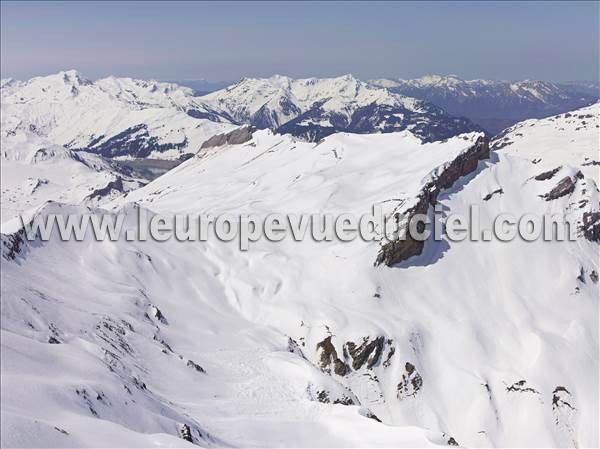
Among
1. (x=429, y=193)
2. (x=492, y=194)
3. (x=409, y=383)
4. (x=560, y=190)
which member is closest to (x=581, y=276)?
(x=560, y=190)

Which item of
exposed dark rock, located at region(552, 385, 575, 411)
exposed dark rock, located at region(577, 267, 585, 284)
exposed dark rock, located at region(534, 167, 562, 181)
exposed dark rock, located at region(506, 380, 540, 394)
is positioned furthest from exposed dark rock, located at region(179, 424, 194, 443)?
exposed dark rock, located at region(534, 167, 562, 181)

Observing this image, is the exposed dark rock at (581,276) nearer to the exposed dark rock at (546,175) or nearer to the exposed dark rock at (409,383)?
the exposed dark rock at (546,175)

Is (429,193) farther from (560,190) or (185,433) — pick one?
(185,433)

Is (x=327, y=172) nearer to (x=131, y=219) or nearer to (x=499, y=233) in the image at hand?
(x=499, y=233)

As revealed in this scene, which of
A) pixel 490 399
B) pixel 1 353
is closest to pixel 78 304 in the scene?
pixel 1 353

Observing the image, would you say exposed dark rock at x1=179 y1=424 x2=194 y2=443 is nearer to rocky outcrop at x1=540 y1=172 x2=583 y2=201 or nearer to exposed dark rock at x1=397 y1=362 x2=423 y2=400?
exposed dark rock at x1=397 y1=362 x2=423 y2=400

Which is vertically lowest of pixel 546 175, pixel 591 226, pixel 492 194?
pixel 591 226

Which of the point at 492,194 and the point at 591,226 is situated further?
the point at 492,194
